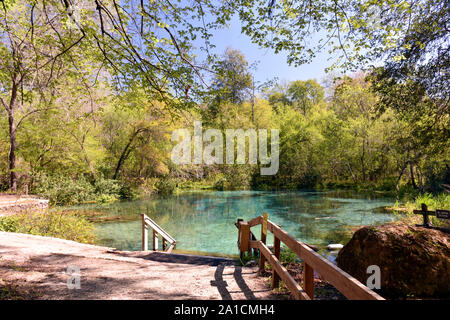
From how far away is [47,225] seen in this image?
334 inches

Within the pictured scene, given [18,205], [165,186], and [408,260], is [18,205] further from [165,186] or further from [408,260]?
[165,186]

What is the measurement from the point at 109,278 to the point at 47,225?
6145 mm

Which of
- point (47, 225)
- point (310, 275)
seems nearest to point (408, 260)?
point (310, 275)

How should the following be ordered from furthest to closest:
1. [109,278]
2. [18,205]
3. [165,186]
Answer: [165,186] → [18,205] → [109,278]

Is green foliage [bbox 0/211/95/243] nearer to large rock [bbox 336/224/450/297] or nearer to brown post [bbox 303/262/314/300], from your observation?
brown post [bbox 303/262/314/300]

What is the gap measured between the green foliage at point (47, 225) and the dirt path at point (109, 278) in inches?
103

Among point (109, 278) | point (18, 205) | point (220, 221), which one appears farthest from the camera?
point (220, 221)

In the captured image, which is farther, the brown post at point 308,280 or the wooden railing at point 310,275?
the brown post at point 308,280

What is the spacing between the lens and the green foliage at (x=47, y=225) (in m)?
8.12

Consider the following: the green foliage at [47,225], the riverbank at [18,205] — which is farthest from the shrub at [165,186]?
the green foliage at [47,225]

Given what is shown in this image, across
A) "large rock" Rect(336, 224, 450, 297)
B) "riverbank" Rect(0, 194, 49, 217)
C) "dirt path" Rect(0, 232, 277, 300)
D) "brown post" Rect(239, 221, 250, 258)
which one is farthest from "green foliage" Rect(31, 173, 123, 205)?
"large rock" Rect(336, 224, 450, 297)

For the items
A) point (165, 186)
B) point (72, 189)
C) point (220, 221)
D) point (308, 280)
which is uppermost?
point (308, 280)

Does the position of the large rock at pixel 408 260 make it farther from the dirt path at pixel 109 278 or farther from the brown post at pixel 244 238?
the brown post at pixel 244 238

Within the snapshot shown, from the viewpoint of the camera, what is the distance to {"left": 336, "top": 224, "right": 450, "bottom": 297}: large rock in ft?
13.6
